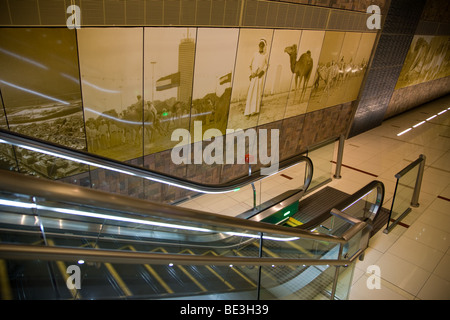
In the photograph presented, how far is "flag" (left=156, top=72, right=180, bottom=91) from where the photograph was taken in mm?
4254

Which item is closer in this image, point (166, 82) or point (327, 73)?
point (166, 82)

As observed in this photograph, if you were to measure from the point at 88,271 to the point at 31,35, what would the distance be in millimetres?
2680

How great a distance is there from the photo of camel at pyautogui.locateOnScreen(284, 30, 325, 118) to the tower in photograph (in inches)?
80.4

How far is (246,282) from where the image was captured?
2396 mm

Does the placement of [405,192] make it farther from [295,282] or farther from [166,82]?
→ [166,82]

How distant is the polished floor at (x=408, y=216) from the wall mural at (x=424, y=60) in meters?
1.51

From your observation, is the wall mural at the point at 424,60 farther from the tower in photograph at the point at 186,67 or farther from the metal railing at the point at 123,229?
the metal railing at the point at 123,229

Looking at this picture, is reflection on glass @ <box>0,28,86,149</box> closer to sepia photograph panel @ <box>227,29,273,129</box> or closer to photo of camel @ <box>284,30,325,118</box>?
sepia photograph panel @ <box>227,29,273,129</box>

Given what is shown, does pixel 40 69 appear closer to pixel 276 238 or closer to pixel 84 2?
pixel 84 2

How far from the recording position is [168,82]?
433 cm

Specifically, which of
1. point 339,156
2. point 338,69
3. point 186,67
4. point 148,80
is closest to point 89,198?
point 148,80

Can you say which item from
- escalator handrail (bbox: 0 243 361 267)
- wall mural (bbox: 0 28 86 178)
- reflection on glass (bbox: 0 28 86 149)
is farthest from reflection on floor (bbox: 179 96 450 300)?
escalator handrail (bbox: 0 243 361 267)

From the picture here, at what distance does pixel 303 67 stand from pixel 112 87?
12.7ft

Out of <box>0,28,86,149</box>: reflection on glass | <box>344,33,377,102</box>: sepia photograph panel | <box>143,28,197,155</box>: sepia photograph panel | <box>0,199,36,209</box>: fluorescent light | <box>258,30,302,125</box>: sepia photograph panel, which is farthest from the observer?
<box>344,33,377,102</box>: sepia photograph panel
